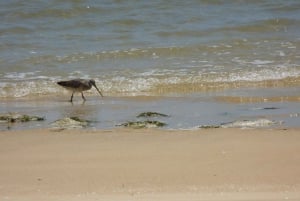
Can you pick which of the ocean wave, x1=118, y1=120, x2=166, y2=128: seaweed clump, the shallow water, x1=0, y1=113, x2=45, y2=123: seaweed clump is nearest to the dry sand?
x1=118, y1=120, x2=166, y2=128: seaweed clump

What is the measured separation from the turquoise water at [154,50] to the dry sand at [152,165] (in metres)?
1.21

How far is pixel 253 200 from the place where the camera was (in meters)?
4.15

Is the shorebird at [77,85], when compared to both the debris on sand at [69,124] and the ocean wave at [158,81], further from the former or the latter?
the debris on sand at [69,124]

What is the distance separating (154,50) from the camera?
1285 cm

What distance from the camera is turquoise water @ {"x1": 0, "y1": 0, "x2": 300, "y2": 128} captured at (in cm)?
1000

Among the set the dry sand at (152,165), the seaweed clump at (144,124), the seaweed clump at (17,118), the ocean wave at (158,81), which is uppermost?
the ocean wave at (158,81)

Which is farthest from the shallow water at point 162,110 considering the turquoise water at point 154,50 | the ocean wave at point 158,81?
the ocean wave at point 158,81

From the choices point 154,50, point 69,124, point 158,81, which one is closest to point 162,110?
point 69,124

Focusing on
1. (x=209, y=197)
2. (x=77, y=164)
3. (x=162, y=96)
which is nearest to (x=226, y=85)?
(x=162, y=96)

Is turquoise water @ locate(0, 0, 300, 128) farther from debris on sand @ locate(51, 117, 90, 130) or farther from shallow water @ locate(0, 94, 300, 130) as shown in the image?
debris on sand @ locate(51, 117, 90, 130)

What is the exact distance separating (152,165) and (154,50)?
7.80 metres

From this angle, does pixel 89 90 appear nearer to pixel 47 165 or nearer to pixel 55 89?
pixel 55 89

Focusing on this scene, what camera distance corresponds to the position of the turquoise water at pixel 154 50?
32.8 feet

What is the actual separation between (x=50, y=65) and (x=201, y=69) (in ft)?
8.51
